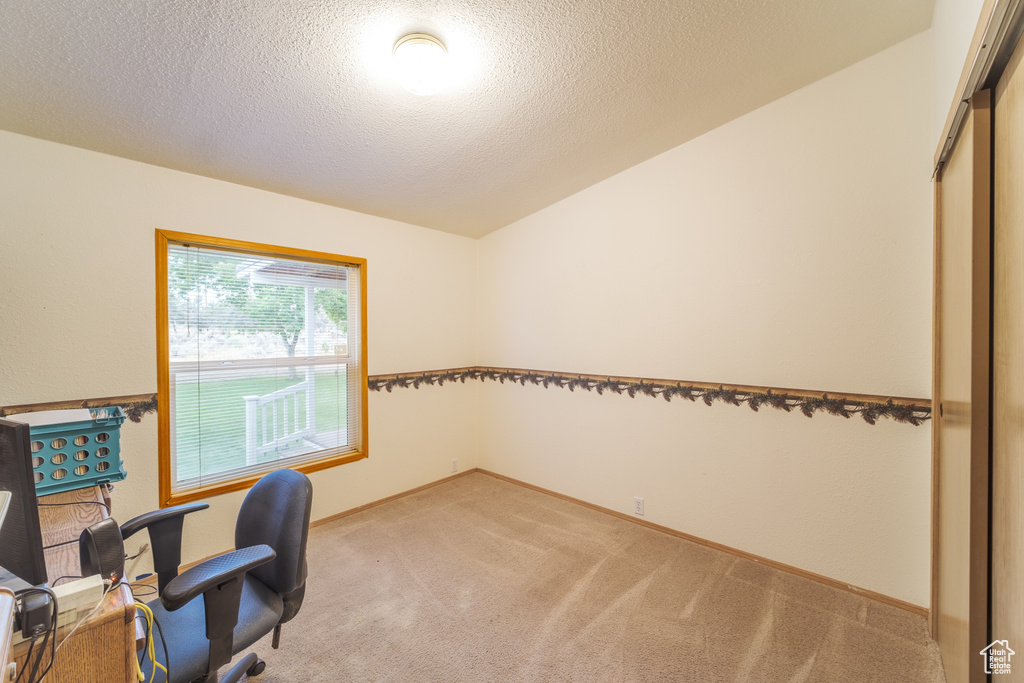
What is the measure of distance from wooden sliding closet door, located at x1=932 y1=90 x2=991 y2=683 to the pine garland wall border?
257 mm

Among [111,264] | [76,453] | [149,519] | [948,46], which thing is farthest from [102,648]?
[948,46]

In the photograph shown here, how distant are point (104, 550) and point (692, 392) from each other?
269 cm

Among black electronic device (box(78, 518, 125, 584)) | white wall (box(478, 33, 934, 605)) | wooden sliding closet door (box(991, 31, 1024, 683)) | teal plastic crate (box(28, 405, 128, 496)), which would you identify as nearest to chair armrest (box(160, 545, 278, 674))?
black electronic device (box(78, 518, 125, 584))

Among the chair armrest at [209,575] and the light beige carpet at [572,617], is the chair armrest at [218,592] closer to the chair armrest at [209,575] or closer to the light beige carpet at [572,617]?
the chair armrest at [209,575]

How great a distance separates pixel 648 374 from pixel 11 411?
11.4ft

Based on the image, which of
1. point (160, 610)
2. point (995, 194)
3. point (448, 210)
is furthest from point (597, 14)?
point (160, 610)

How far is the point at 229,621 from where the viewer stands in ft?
3.74

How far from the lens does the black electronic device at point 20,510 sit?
2.77 feet

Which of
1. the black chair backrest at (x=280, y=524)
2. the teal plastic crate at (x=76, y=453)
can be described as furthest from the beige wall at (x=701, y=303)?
the black chair backrest at (x=280, y=524)

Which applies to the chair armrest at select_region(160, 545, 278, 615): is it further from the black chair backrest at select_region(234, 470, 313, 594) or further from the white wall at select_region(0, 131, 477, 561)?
the white wall at select_region(0, 131, 477, 561)

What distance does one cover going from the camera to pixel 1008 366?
975 millimetres

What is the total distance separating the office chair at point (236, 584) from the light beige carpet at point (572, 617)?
486 millimetres

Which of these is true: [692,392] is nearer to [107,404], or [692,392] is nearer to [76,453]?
[76,453]

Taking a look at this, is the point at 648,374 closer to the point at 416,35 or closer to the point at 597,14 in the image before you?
the point at 597,14
